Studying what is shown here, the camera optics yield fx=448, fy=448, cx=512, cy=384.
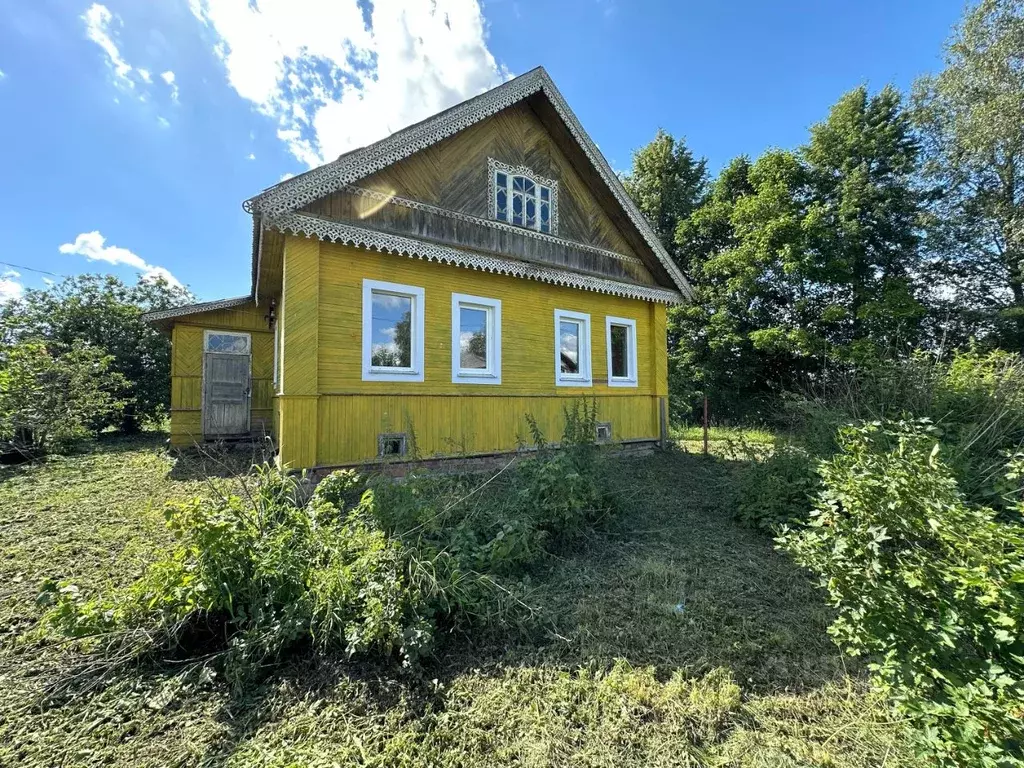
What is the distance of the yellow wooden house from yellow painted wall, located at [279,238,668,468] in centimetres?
2

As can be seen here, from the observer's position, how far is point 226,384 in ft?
33.7

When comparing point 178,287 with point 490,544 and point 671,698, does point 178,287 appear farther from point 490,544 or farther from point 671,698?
point 671,698

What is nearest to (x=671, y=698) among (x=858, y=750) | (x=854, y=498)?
(x=858, y=750)

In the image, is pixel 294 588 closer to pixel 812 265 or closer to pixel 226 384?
pixel 226 384

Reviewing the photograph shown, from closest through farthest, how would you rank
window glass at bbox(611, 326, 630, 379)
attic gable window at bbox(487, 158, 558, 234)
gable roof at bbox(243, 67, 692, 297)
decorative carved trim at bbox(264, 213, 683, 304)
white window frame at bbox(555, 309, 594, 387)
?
gable roof at bbox(243, 67, 692, 297) → decorative carved trim at bbox(264, 213, 683, 304) → attic gable window at bbox(487, 158, 558, 234) → white window frame at bbox(555, 309, 594, 387) → window glass at bbox(611, 326, 630, 379)

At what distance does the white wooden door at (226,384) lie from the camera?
1003 centimetres

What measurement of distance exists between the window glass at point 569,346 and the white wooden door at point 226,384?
7364 mm

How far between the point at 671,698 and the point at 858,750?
0.85 m

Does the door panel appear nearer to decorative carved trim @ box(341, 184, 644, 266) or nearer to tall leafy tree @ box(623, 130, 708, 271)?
decorative carved trim @ box(341, 184, 644, 266)

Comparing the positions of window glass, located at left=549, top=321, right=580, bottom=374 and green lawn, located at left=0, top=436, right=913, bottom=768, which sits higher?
window glass, located at left=549, top=321, right=580, bottom=374

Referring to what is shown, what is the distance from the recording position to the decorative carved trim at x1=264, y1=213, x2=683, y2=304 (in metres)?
6.27

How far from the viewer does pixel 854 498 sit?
8.48ft

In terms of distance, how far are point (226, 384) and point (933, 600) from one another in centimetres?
1183

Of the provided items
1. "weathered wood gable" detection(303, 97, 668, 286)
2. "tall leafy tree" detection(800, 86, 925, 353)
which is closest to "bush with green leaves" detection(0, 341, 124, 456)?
"weathered wood gable" detection(303, 97, 668, 286)
